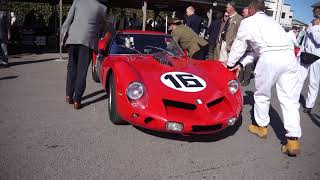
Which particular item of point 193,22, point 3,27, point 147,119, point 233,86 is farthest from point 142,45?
point 3,27

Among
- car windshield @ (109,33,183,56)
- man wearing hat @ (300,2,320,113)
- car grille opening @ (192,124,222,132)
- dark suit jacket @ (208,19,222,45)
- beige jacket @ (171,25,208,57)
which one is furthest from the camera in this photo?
dark suit jacket @ (208,19,222,45)

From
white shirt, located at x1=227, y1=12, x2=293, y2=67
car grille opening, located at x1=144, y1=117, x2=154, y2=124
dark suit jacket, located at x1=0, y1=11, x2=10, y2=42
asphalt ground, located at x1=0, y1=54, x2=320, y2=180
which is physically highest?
white shirt, located at x1=227, y1=12, x2=293, y2=67

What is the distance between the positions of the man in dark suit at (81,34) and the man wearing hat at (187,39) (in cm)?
190

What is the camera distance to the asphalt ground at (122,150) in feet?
10.4

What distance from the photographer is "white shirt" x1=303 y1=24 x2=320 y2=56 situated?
228 inches

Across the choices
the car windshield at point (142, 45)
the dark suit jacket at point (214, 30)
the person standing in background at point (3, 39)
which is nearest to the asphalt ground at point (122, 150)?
the car windshield at point (142, 45)

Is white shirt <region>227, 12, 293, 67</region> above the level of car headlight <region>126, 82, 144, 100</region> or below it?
above

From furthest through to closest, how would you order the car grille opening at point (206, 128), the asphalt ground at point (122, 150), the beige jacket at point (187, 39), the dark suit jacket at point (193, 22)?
the dark suit jacket at point (193, 22) → the beige jacket at point (187, 39) → the car grille opening at point (206, 128) → the asphalt ground at point (122, 150)

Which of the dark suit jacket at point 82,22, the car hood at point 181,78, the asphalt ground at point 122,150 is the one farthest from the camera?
the dark suit jacket at point 82,22

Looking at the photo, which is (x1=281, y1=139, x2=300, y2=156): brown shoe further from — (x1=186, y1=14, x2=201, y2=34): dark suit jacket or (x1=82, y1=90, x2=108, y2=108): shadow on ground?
(x1=186, y1=14, x2=201, y2=34): dark suit jacket

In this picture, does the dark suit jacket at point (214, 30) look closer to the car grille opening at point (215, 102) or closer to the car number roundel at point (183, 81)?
the car number roundel at point (183, 81)

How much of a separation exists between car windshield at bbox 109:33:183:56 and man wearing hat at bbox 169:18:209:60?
0.92 m

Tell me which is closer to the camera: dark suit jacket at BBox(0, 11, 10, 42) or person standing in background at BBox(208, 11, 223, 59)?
dark suit jacket at BBox(0, 11, 10, 42)

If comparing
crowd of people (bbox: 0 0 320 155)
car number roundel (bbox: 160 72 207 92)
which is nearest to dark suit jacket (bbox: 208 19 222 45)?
crowd of people (bbox: 0 0 320 155)
